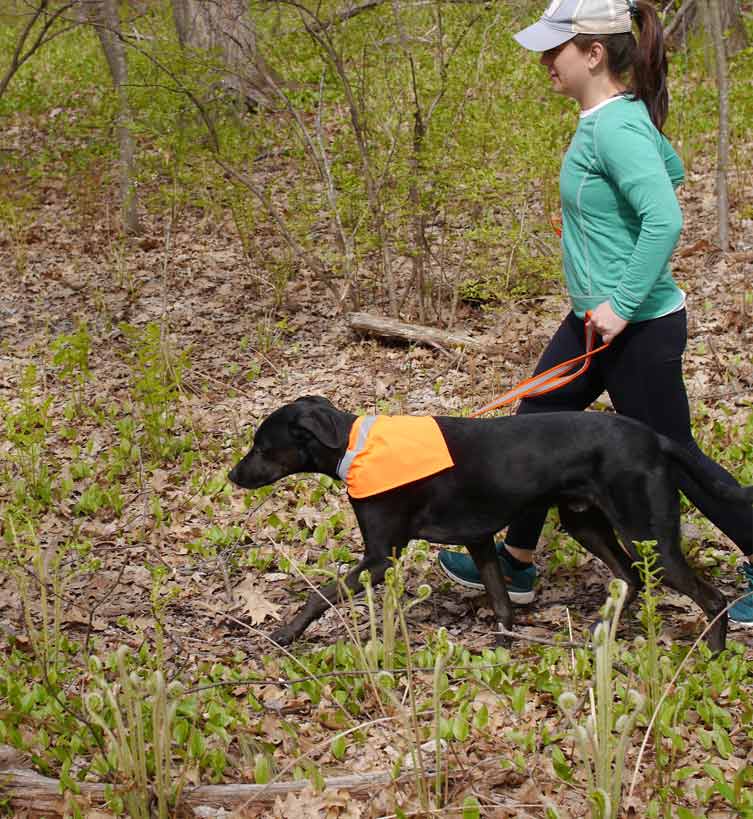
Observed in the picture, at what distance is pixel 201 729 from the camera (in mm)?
→ 3734

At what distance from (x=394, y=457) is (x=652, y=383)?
1075 mm

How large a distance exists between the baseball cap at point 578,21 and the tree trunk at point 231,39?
3.76 metres

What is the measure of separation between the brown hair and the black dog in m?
1.27

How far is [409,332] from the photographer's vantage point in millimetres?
7871

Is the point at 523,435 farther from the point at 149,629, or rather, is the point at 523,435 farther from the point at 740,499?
the point at 149,629

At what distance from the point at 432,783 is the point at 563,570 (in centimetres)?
215

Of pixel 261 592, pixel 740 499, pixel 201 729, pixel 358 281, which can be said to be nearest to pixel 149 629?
pixel 261 592

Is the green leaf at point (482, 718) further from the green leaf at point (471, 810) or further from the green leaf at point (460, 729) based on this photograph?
the green leaf at point (471, 810)

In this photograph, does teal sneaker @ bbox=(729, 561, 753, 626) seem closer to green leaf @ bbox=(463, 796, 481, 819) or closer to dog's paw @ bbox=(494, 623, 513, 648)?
dog's paw @ bbox=(494, 623, 513, 648)

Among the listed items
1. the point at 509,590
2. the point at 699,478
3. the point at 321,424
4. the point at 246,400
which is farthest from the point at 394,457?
the point at 246,400

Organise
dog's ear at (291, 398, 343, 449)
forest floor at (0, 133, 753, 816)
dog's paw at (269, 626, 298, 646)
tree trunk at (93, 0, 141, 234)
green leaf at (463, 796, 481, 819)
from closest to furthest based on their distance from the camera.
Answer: green leaf at (463, 796, 481, 819)
dog's ear at (291, 398, 343, 449)
dog's paw at (269, 626, 298, 646)
forest floor at (0, 133, 753, 816)
tree trunk at (93, 0, 141, 234)

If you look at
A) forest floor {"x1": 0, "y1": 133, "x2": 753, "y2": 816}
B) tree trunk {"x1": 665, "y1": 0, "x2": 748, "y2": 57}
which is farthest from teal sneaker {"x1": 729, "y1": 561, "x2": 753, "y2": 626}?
tree trunk {"x1": 665, "y1": 0, "x2": 748, "y2": 57}

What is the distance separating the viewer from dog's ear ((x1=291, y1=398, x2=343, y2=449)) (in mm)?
4156

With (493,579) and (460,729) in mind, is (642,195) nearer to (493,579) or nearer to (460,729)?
(493,579)
